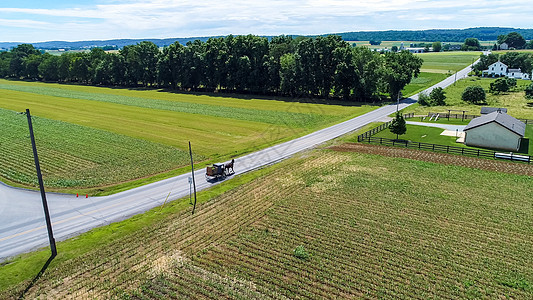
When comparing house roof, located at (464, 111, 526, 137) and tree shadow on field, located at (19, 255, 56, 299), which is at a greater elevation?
house roof, located at (464, 111, 526, 137)

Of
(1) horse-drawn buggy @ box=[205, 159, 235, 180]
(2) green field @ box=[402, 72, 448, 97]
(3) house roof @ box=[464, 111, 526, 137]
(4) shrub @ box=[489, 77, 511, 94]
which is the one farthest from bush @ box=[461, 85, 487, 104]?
(1) horse-drawn buggy @ box=[205, 159, 235, 180]

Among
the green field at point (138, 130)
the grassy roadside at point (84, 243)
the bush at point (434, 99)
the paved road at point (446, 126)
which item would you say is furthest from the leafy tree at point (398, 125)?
the bush at point (434, 99)

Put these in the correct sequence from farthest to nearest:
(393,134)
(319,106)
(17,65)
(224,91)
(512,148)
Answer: (17,65), (224,91), (319,106), (393,134), (512,148)

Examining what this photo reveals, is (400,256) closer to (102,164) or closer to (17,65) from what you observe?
(102,164)

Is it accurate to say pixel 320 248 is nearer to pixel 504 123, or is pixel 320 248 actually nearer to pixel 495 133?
pixel 495 133

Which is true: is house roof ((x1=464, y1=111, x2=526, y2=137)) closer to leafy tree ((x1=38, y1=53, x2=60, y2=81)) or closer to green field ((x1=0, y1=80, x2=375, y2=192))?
green field ((x1=0, y1=80, x2=375, y2=192))

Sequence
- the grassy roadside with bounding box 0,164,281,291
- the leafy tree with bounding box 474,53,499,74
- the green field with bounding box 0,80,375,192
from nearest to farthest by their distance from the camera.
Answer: the grassy roadside with bounding box 0,164,281,291, the green field with bounding box 0,80,375,192, the leafy tree with bounding box 474,53,499,74

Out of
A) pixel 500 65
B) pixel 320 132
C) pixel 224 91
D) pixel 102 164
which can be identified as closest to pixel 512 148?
pixel 320 132
